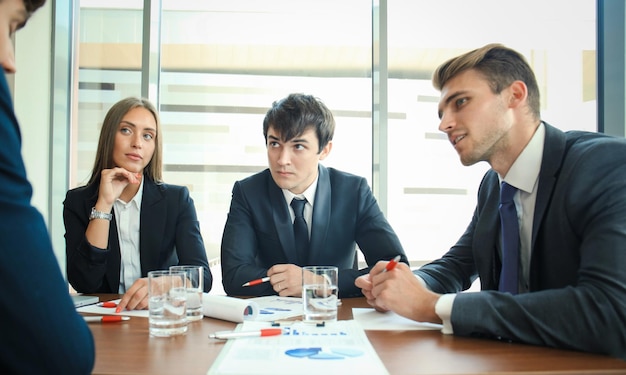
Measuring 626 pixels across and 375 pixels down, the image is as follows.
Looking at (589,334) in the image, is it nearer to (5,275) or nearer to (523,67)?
(523,67)

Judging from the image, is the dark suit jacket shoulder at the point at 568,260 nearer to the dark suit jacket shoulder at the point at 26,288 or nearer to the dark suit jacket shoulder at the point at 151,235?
the dark suit jacket shoulder at the point at 26,288

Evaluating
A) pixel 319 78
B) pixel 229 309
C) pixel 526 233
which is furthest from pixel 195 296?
pixel 319 78

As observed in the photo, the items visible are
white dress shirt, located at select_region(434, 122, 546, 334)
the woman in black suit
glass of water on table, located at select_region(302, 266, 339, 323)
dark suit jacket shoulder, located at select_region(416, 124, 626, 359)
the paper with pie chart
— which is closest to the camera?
the paper with pie chart

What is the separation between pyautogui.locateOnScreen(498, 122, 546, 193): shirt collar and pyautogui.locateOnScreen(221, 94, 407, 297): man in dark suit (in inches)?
27.2

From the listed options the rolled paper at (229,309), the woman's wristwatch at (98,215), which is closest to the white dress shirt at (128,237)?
the woman's wristwatch at (98,215)

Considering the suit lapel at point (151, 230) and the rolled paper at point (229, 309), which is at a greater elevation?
the suit lapel at point (151, 230)

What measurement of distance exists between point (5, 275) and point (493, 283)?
1.44m

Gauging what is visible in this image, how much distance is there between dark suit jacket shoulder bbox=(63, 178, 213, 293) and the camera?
2223 mm

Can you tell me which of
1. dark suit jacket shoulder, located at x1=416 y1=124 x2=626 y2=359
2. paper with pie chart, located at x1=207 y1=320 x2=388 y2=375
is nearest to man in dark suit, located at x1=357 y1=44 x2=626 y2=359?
dark suit jacket shoulder, located at x1=416 y1=124 x2=626 y2=359

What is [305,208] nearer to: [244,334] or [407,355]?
[244,334]

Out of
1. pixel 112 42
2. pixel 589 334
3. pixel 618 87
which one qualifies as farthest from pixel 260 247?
pixel 112 42

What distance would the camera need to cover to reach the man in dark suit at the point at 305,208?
231 centimetres

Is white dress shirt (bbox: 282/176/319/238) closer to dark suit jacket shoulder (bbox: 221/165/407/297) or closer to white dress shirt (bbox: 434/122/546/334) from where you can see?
dark suit jacket shoulder (bbox: 221/165/407/297)

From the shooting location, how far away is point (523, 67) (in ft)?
5.93
